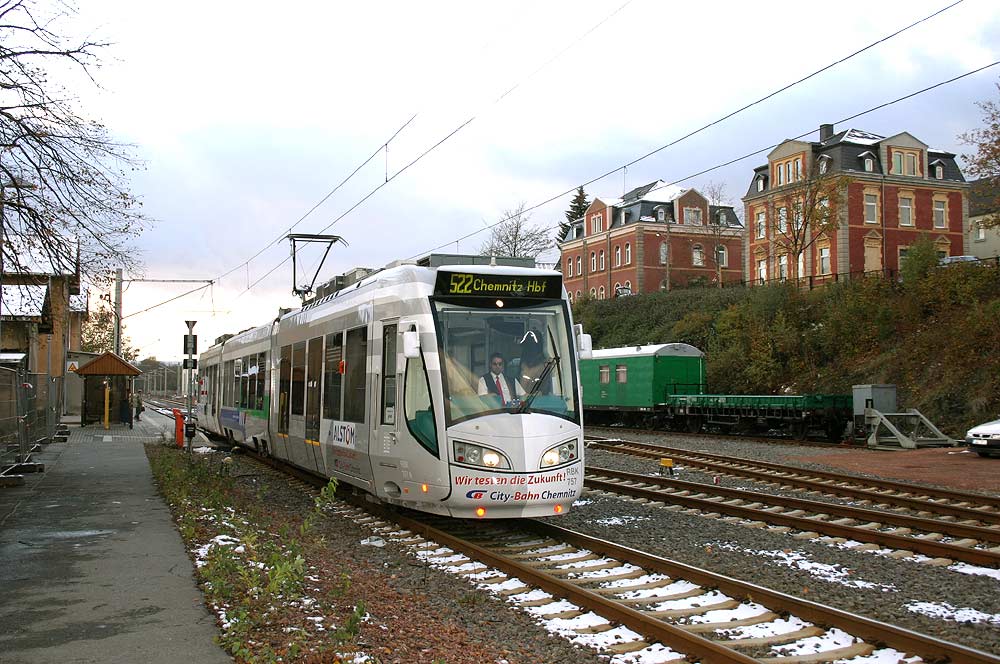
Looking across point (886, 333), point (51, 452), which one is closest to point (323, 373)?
point (51, 452)

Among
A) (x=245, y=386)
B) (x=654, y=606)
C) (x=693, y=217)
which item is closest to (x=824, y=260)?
(x=693, y=217)

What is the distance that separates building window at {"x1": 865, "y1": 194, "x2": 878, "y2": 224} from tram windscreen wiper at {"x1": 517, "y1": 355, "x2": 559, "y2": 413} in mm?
47638

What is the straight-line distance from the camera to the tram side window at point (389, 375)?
1048cm

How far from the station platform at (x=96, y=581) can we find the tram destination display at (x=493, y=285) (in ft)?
12.8

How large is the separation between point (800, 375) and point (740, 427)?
23.7 ft

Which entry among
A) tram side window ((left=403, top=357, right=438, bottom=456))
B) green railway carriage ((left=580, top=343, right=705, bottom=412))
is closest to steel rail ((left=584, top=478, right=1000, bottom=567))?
tram side window ((left=403, top=357, right=438, bottom=456))

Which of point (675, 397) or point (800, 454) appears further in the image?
point (675, 397)

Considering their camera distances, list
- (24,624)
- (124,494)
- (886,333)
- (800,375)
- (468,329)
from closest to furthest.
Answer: (24,624), (468,329), (124,494), (886,333), (800,375)

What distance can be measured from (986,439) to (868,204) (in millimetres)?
34999

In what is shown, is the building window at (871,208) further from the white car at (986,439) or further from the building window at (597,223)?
the white car at (986,439)

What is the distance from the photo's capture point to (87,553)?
948 centimetres

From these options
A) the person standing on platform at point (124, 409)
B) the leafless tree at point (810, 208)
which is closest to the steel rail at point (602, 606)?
the person standing on platform at point (124, 409)

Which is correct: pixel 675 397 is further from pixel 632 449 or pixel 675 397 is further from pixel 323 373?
pixel 323 373

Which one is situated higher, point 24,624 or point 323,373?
point 323,373
